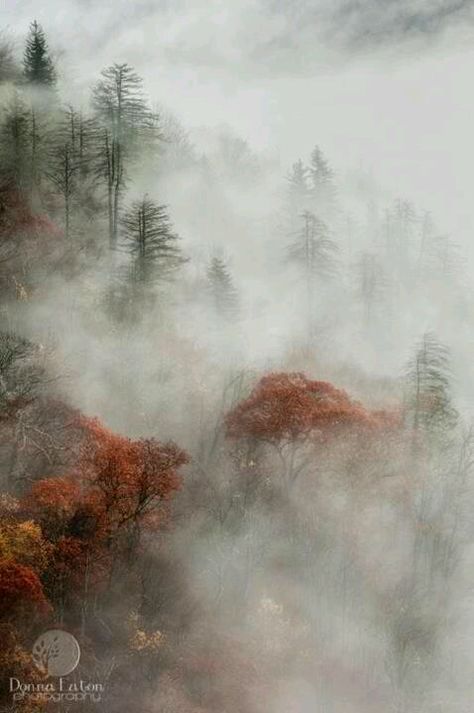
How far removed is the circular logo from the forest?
310mm

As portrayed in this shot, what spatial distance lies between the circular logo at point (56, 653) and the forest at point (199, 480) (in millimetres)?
310

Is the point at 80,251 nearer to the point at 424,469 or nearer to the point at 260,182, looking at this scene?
the point at 424,469

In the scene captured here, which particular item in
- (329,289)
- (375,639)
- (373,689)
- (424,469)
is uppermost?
(329,289)

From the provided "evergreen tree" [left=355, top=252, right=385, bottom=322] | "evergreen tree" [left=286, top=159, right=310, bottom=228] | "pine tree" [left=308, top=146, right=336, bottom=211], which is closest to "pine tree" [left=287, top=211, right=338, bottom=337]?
"evergreen tree" [left=355, top=252, right=385, bottom=322]

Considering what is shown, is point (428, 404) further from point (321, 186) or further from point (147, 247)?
point (321, 186)

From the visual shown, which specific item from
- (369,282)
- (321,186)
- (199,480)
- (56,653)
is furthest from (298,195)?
(56,653)

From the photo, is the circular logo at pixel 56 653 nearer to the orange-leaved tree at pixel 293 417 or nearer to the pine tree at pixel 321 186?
the orange-leaved tree at pixel 293 417

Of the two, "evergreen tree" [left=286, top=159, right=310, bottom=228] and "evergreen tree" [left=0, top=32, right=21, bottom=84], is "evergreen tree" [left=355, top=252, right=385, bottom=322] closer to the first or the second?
"evergreen tree" [left=286, top=159, right=310, bottom=228]

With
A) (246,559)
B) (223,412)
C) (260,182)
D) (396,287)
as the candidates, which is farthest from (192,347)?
(260,182)

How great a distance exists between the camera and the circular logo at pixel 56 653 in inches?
1043

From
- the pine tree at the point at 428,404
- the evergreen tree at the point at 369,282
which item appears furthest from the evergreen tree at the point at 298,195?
the pine tree at the point at 428,404

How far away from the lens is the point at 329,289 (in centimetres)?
6638

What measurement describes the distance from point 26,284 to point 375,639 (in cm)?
3307

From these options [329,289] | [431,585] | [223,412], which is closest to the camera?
[431,585]
